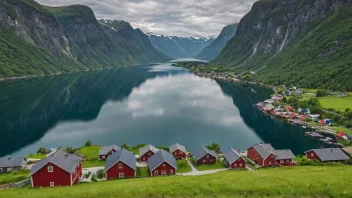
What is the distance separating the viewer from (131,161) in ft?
206

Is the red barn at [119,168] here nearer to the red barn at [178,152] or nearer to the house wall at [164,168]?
the house wall at [164,168]

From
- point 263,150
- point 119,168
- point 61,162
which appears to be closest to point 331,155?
point 263,150

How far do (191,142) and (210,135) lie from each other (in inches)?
468

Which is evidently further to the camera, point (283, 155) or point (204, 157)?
point (283, 155)

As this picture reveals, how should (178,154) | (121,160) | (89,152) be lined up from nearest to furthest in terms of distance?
(121,160) < (178,154) < (89,152)

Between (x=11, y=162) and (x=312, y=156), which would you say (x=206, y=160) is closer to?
(x=312, y=156)

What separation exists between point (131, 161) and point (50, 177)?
16.8 meters

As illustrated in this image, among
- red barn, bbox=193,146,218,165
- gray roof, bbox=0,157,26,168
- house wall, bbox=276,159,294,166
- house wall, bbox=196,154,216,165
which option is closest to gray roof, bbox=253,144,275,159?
house wall, bbox=276,159,294,166

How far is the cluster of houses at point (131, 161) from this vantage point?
52.2m

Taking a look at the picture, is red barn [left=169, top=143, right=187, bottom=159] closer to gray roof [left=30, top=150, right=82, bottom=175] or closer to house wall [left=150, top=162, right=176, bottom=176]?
house wall [left=150, top=162, right=176, bottom=176]

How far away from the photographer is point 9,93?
656ft

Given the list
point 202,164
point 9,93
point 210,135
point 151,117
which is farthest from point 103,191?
point 9,93

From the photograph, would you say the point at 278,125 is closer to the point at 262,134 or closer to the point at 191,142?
the point at 262,134

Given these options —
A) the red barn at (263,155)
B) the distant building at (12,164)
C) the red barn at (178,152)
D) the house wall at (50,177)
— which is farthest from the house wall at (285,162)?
the distant building at (12,164)
